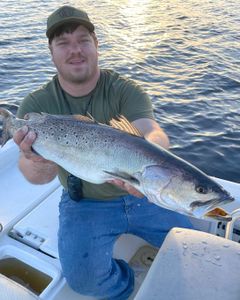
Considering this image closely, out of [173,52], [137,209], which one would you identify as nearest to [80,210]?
[137,209]

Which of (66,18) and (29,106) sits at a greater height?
(66,18)

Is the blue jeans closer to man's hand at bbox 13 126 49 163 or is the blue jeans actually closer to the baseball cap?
man's hand at bbox 13 126 49 163

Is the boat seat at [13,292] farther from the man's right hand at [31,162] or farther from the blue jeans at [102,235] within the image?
the man's right hand at [31,162]

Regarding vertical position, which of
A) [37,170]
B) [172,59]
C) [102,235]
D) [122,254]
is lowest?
[172,59]

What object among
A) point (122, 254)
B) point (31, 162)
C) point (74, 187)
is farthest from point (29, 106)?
point (122, 254)

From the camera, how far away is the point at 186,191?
96.5 inches

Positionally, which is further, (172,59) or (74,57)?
(172,59)

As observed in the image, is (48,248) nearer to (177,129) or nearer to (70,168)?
(70,168)

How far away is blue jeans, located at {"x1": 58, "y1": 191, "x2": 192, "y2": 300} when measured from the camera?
10.5ft

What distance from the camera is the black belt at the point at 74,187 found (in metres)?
3.48

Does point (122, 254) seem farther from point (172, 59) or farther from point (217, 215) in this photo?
point (172, 59)

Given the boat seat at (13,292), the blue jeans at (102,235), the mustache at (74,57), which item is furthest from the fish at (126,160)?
the boat seat at (13,292)

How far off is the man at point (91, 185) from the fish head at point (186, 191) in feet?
2.66

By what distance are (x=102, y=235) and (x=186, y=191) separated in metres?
1.20
